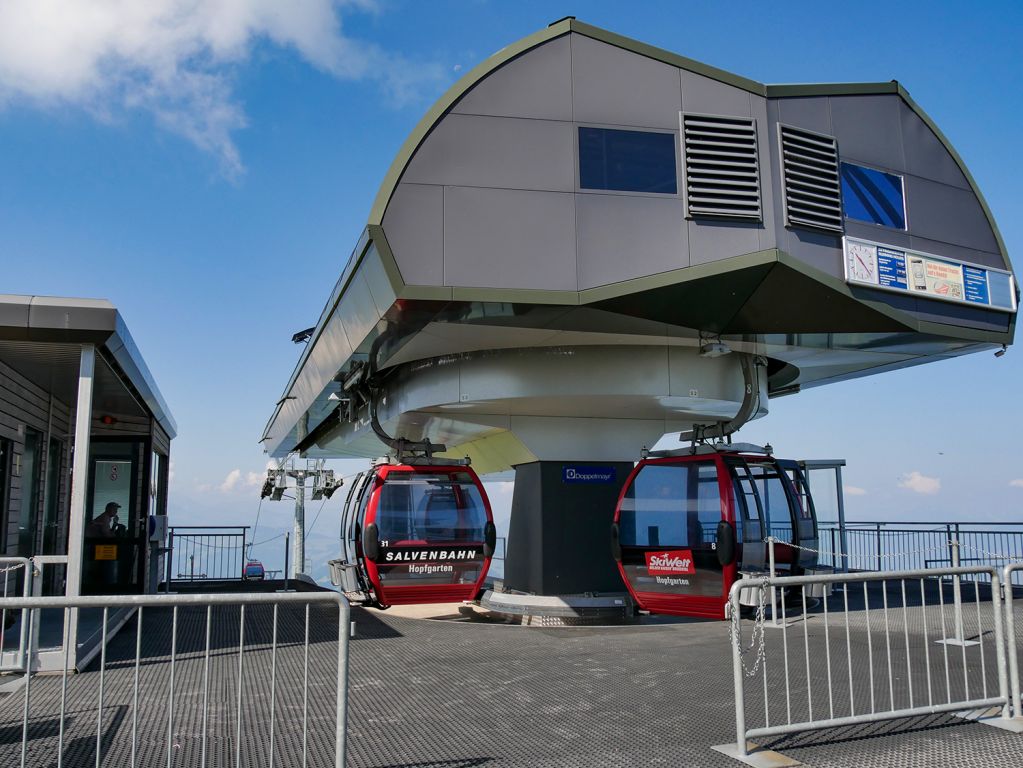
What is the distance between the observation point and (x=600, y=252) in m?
8.99

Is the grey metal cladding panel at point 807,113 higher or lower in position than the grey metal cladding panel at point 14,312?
higher

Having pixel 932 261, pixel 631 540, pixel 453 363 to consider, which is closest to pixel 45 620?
pixel 453 363

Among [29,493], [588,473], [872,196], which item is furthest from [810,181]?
[29,493]

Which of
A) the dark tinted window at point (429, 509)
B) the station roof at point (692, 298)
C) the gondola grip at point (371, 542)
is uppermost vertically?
the station roof at point (692, 298)

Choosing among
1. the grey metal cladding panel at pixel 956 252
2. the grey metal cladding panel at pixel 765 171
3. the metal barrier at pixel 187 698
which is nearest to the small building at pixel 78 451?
the metal barrier at pixel 187 698

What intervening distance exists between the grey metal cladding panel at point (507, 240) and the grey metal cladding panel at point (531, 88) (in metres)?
0.97

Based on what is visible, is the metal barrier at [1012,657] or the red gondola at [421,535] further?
the red gondola at [421,535]

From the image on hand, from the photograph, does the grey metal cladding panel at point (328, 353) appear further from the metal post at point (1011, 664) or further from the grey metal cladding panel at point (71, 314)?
the metal post at point (1011, 664)

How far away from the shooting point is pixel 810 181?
9781 millimetres

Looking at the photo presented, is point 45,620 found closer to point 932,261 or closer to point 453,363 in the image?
point 453,363

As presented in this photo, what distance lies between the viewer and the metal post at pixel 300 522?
25.5 meters

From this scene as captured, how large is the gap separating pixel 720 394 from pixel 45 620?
8688mm

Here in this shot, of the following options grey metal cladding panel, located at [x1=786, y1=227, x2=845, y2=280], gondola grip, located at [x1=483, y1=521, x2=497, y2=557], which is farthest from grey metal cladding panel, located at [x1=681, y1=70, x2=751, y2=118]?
gondola grip, located at [x1=483, y1=521, x2=497, y2=557]

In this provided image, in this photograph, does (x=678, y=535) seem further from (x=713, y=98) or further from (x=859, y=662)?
(x=713, y=98)
